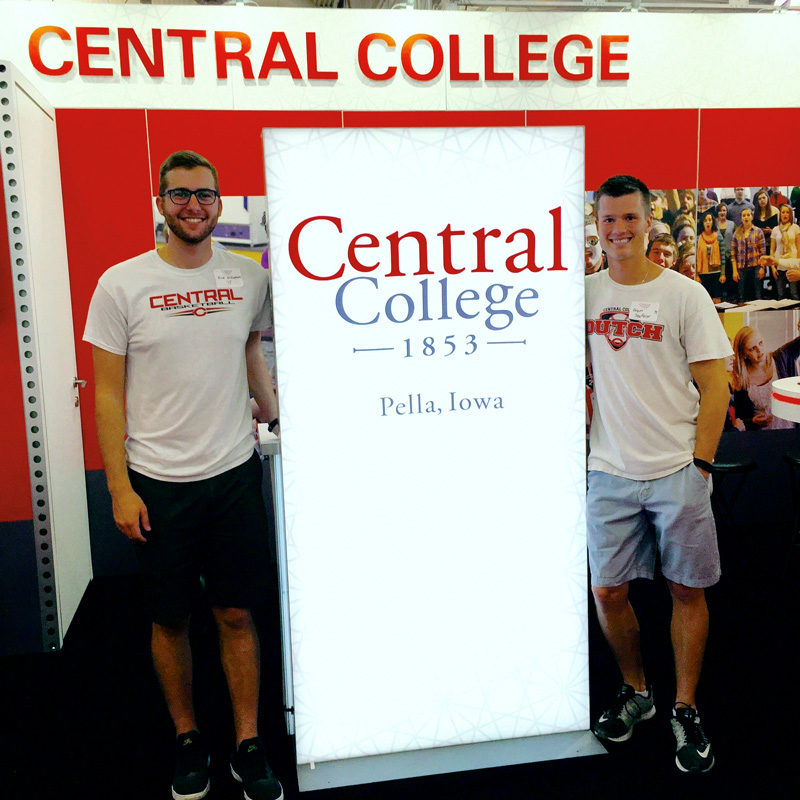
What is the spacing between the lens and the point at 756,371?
4.52 metres

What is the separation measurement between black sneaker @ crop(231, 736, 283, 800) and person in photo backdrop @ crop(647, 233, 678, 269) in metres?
3.25

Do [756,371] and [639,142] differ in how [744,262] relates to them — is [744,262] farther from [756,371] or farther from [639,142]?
[639,142]

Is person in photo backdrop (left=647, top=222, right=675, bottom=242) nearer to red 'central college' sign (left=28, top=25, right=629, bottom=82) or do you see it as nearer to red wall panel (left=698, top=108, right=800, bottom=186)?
red wall panel (left=698, top=108, right=800, bottom=186)

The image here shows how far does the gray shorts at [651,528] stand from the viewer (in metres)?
2.28

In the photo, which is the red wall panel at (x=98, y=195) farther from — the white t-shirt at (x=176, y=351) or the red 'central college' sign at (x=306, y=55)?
the white t-shirt at (x=176, y=351)

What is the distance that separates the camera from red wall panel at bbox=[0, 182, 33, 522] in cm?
318

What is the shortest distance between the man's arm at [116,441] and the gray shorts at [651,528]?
4.30 feet

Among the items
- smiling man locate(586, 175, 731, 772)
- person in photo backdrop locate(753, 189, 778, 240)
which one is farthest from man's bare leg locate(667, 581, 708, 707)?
person in photo backdrop locate(753, 189, 778, 240)

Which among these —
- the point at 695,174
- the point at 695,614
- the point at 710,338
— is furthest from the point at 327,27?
the point at 695,614

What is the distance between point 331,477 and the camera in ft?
6.82

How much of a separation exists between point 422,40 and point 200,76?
1120 millimetres

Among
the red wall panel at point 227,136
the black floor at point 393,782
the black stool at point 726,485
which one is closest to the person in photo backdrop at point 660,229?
the black stool at point 726,485

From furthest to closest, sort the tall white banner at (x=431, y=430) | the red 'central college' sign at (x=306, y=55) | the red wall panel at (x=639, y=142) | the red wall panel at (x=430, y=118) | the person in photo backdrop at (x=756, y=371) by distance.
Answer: the person in photo backdrop at (x=756, y=371) → the red wall panel at (x=639, y=142) → the red wall panel at (x=430, y=118) → the red 'central college' sign at (x=306, y=55) → the tall white banner at (x=431, y=430)

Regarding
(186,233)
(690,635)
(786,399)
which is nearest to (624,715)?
(690,635)
